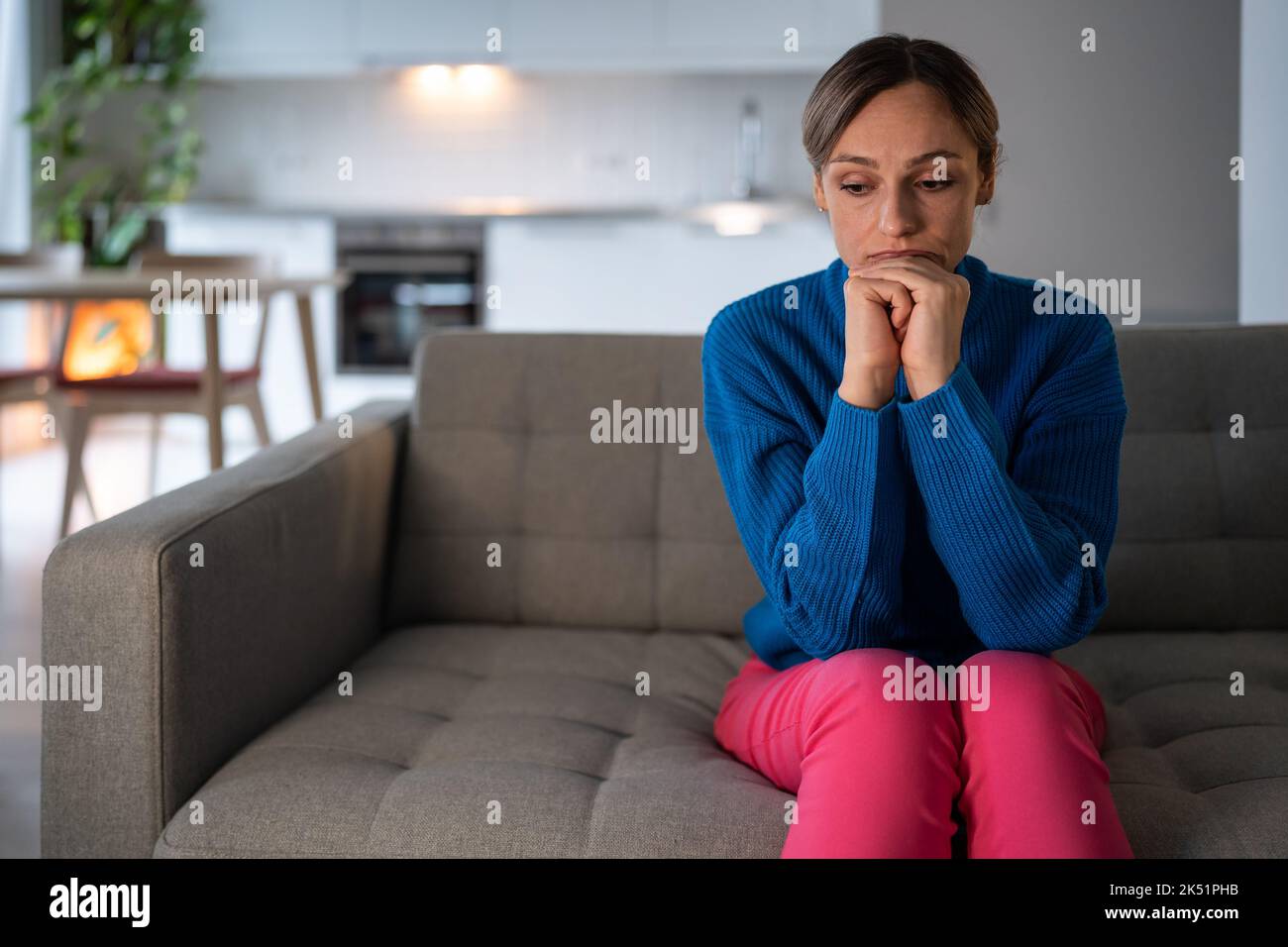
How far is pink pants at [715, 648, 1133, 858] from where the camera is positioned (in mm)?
1029

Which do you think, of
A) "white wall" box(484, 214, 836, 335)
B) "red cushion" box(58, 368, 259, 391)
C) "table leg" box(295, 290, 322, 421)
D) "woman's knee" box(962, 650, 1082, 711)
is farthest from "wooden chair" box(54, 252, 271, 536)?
"woman's knee" box(962, 650, 1082, 711)

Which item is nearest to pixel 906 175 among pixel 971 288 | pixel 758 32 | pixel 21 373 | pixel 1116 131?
pixel 971 288

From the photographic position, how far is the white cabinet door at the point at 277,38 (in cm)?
596

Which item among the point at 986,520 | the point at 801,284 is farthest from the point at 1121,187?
the point at 986,520

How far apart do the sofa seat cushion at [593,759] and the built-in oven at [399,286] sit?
4530mm

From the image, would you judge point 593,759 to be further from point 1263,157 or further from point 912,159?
point 1263,157

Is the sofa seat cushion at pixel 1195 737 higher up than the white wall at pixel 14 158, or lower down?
lower down

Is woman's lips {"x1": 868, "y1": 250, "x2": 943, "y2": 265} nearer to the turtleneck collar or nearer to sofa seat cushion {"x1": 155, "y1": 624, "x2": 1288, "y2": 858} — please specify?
the turtleneck collar

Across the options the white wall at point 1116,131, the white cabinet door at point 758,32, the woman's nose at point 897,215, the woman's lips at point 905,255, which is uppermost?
the white cabinet door at point 758,32

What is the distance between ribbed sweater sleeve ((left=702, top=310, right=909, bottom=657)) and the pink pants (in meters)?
0.06

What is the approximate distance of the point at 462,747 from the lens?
140cm

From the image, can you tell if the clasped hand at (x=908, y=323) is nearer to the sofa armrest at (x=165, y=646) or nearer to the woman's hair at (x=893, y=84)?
the woman's hair at (x=893, y=84)

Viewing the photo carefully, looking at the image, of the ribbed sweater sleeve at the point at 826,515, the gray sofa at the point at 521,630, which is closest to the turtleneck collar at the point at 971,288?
the ribbed sweater sleeve at the point at 826,515

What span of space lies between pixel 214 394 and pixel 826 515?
2.61 m
